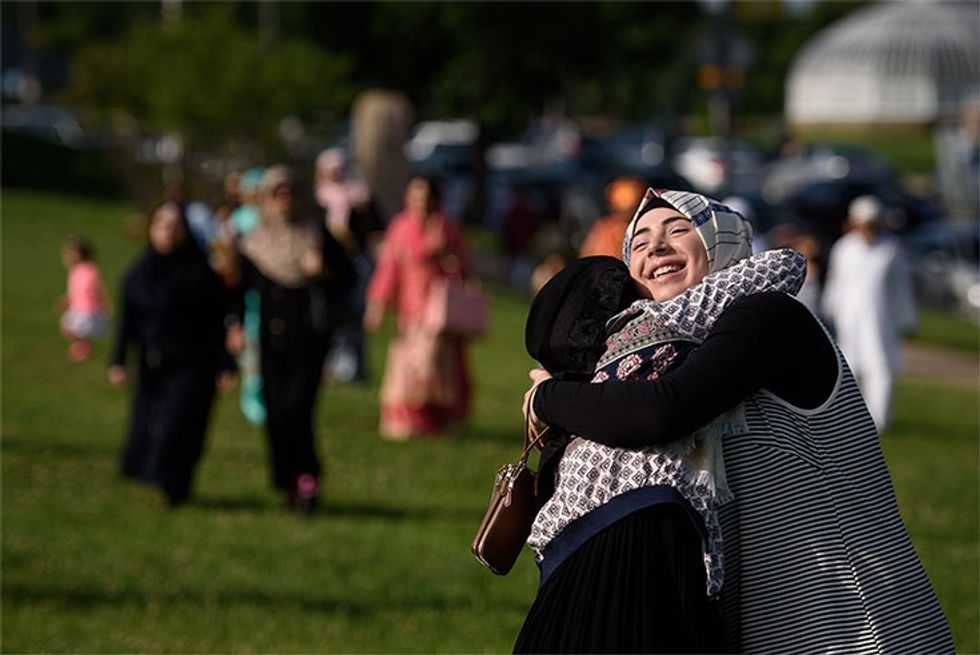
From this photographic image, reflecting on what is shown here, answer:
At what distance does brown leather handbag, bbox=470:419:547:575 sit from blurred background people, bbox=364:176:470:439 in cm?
884

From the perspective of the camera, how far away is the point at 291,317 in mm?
10656

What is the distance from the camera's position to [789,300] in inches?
163

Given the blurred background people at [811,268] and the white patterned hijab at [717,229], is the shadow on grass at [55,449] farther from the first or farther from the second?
the white patterned hijab at [717,229]

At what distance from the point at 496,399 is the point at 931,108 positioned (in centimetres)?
9571

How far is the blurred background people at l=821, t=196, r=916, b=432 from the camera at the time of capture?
50.7 ft

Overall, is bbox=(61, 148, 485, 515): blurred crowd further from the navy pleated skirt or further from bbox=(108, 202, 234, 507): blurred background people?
the navy pleated skirt

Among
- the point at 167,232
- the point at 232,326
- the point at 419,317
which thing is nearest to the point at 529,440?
the point at 167,232

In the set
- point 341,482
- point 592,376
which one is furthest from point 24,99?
point 592,376

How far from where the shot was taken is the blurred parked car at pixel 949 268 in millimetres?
33594

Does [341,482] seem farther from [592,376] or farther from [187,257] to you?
[592,376]

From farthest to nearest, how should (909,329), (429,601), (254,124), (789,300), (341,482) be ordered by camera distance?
(254,124), (909,329), (341,482), (429,601), (789,300)

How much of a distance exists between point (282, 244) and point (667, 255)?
6.61m

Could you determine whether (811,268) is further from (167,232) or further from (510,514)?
(510,514)

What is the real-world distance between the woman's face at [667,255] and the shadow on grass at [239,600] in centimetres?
418
